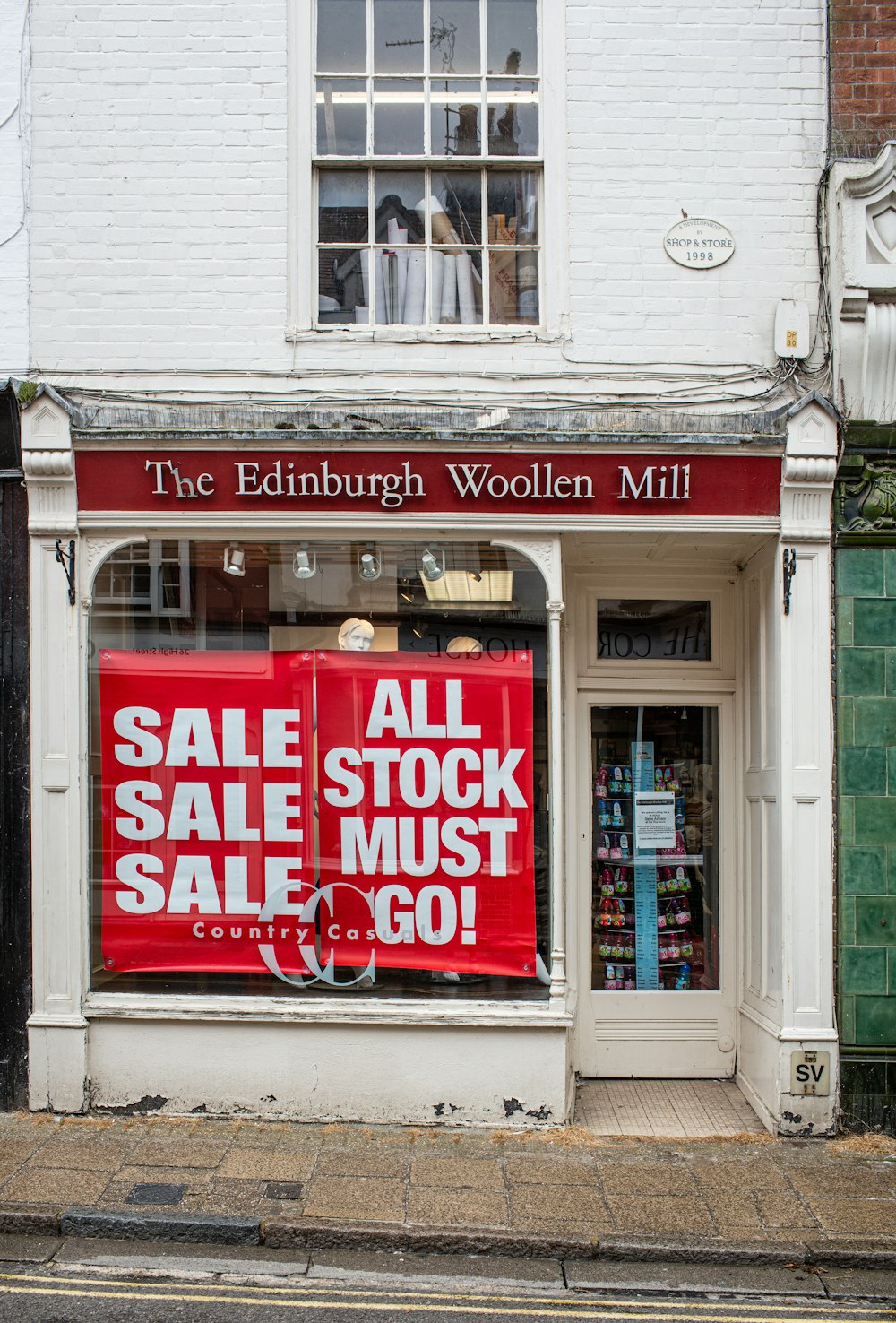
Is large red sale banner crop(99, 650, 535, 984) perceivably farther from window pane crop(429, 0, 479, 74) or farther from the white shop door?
window pane crop(429, 0, 479, 74)

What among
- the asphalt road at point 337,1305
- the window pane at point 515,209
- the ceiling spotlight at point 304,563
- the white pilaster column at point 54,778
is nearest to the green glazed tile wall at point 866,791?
the asphalt road at point 337,1305

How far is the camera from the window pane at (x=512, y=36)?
7.18 m

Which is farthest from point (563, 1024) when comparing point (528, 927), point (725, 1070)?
point (725, 1070)

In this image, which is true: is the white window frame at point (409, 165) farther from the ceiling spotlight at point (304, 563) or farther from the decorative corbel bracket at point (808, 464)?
the decorative corbel bracket at point (808, 464)

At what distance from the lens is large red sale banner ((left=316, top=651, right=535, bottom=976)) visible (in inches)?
275

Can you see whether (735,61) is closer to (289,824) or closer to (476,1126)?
(289,824)

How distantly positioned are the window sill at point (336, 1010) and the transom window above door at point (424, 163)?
4213 mm

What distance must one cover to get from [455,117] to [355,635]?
3.35 meters

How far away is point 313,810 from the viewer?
707 centimetres

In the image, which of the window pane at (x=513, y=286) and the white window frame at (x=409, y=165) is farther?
the window pane at (x=513, y=286)

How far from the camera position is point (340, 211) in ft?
23.6

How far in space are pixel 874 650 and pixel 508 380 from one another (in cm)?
278

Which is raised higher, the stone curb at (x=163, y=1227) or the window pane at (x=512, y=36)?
the window pane at (x=512, y=36)

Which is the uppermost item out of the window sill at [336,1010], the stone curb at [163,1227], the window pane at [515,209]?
the window pane at [515,209]
